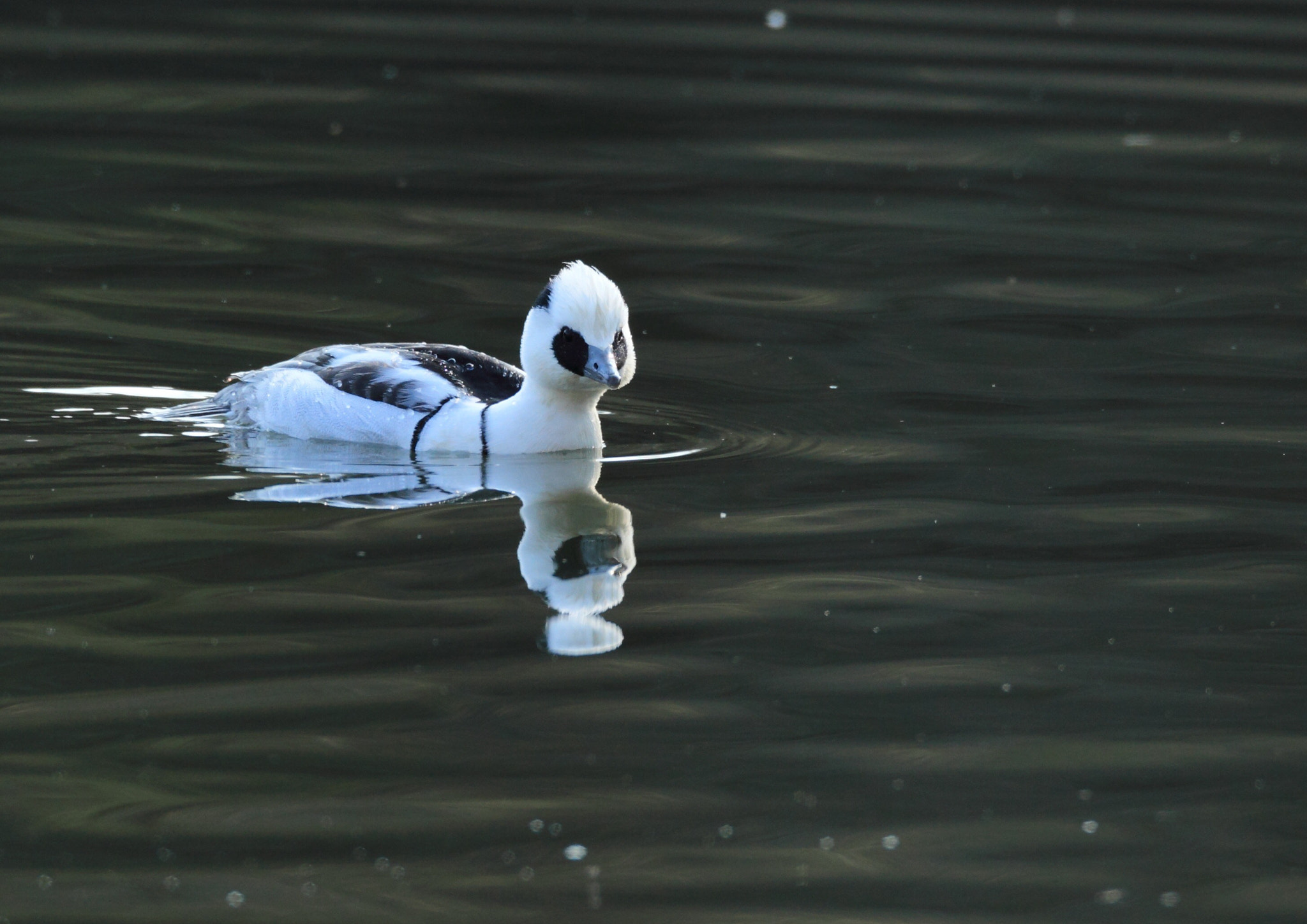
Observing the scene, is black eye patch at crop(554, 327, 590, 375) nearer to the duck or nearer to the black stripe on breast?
the duck

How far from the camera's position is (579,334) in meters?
8.98

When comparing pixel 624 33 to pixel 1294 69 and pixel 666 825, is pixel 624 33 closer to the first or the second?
pixel 1294 69

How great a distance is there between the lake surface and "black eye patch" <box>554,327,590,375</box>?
1.60 ft

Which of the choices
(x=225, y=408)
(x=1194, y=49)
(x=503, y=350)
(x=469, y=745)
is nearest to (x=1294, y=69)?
(x=1194, y=49)

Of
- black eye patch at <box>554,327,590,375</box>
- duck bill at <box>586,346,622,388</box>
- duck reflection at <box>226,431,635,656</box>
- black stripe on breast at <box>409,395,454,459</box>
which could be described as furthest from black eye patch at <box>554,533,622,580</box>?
black stripe on breast at <box>409,395,454,459</box>

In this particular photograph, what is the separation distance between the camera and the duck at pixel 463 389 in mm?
8992

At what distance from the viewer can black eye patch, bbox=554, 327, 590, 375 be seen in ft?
29.5

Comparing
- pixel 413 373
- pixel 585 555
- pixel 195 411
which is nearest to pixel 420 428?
pixel 413 373

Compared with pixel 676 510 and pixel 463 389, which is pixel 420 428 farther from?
pixel 676 510

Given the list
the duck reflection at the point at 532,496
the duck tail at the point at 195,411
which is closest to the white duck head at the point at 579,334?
the duck reflection at the point at 532,496

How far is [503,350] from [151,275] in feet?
8.24

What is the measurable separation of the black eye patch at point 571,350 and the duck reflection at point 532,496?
484mm

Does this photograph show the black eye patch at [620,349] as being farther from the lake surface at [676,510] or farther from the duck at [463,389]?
the lake surface at [676,510]

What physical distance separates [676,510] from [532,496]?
2.31ft
